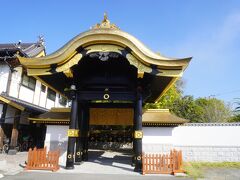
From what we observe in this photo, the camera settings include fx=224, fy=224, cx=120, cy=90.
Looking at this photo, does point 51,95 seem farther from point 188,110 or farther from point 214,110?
point 214,110

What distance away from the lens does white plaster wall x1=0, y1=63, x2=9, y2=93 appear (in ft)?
58.9

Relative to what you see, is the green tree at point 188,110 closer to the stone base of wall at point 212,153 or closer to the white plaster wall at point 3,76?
the stone base of wall at point 212,153

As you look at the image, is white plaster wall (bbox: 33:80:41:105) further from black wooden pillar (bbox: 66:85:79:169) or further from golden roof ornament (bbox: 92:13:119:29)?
golden roof ornament (bbox: 92:13:119:29)

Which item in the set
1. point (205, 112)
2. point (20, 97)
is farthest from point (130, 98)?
point (205, 112)

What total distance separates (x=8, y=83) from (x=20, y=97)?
6.81ft

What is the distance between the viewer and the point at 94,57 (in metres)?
11.0

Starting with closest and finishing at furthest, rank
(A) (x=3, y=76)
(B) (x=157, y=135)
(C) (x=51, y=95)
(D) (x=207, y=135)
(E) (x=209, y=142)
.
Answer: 1. (B) (x=157, y=135)
2. (E) (x=209, y=142)
3. (D) (x=207, y=135)
4. (A) (x=3, y=76)
5. (C) (x=51, y=95)

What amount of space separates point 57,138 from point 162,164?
733 cm

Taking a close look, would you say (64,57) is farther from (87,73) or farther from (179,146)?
(179,146)

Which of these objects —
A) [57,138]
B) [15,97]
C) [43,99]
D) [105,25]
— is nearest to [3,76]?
[15,97]

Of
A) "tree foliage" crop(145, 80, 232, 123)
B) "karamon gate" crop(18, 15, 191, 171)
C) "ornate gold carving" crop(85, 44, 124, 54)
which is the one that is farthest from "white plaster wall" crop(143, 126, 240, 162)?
"tree foliage" crop(145, 80, 232, 123)

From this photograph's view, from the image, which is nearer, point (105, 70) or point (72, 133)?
point (72, 133)

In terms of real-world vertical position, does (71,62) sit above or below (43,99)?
below

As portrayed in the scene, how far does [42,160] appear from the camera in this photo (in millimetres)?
10234
